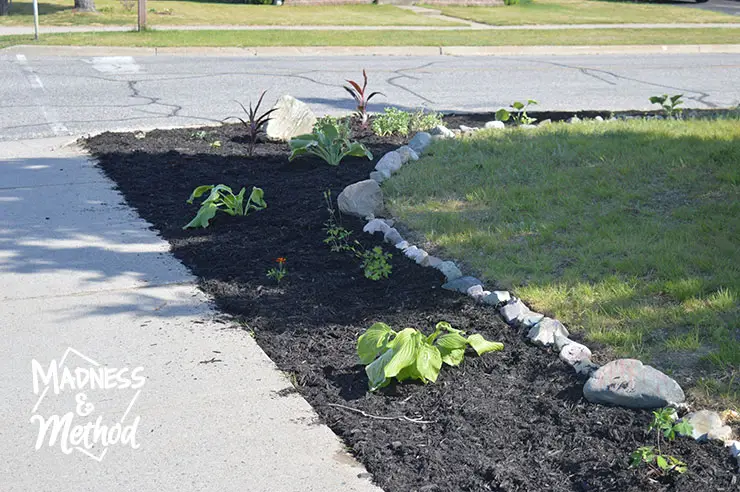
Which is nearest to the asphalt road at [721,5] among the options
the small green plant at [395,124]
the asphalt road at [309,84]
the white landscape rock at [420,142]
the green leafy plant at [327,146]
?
the asphalt road at [309,84]

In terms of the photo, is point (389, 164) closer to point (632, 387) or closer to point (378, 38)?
point (632, 387)

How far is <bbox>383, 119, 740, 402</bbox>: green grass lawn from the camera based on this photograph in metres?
4.74

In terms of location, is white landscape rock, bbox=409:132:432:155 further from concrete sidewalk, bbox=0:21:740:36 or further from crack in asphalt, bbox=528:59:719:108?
concrete sidewalk, bbox=0:21:740:36

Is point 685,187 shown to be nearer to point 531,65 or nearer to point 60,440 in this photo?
point 60,440

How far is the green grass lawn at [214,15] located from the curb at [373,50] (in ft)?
13.3

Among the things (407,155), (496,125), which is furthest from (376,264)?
(496,125)

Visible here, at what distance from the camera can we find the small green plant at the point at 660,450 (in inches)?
136

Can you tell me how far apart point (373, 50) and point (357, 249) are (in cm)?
1154

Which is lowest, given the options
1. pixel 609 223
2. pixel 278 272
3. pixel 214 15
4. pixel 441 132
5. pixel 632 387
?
pixel 278 272

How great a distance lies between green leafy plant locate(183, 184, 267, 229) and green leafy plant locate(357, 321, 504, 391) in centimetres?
231

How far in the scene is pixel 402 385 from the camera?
14.1 feet

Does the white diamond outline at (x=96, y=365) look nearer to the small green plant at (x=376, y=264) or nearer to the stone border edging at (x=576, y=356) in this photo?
the small green plant at (x=376, y=264)

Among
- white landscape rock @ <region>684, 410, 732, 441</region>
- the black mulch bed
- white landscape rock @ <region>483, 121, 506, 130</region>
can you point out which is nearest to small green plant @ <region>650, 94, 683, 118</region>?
white landscape rock @ <region>483, 121, 506, 130</region>

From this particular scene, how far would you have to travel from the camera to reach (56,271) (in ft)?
19.0
